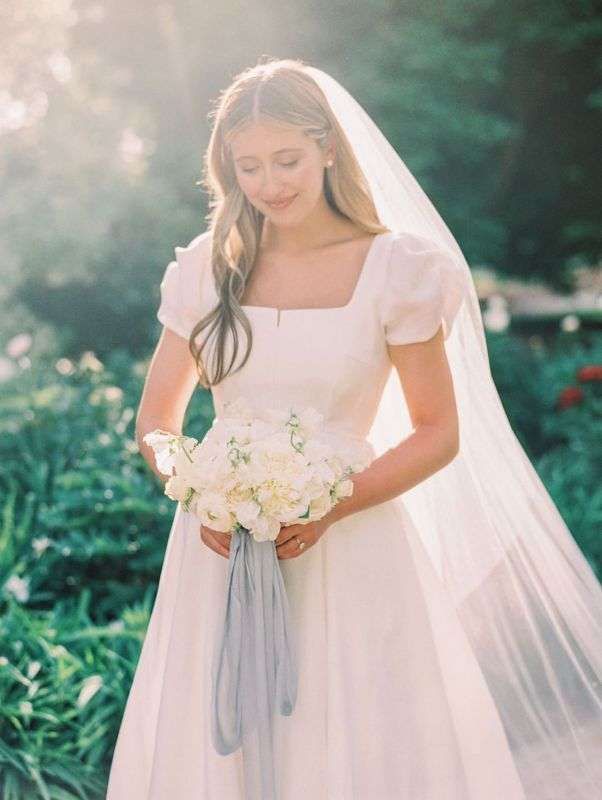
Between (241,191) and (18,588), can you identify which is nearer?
(241,191)

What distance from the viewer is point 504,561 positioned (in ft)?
9.90

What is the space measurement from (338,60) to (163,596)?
757 cm

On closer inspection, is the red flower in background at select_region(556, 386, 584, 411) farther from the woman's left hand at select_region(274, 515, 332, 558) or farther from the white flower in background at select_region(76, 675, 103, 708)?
the woman's left hand at select_region(274, 515, 332, 558)

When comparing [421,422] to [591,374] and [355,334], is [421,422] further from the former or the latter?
[591,374]

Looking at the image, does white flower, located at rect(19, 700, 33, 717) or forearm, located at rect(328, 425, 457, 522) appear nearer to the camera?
forearm, located at rect(328, 425, 457, 522)

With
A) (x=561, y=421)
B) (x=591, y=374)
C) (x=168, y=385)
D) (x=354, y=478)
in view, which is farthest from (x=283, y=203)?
(x=561, y=421)

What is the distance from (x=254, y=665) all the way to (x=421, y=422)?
65 centimetres

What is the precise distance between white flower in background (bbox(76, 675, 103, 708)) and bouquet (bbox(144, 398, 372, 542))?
1.63m

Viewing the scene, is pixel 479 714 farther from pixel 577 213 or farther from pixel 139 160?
pixel 577 213

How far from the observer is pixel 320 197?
113 inches

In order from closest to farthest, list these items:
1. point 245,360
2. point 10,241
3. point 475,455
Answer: point 245,360, point 475,455, point 10,241

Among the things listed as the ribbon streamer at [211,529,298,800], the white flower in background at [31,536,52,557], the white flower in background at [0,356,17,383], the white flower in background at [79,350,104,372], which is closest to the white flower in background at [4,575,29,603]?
the white flower in background at [31,536,52,557]

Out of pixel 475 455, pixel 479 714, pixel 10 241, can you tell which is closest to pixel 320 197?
pixel 475 455

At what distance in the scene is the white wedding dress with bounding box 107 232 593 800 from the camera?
2604 millimetres
